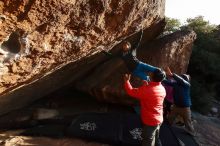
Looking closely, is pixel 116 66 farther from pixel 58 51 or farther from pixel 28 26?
pixel 28 26

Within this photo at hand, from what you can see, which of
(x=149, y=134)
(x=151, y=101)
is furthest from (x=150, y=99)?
(x=149, y=134)

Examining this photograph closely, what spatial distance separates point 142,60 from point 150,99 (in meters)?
3.60

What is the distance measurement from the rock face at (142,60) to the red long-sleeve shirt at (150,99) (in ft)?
9.79

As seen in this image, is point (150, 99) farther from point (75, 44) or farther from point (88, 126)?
point (88, 126)

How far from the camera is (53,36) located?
6.32m

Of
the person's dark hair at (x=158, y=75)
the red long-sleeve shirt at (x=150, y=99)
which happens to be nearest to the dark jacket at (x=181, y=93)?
the red long-sleeve shirt at (x=150, y=99)

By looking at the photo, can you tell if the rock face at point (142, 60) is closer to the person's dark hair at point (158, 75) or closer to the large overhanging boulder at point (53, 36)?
the large overhanging boulder at point (53, 36)

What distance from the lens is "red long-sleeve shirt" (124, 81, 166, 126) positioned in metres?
6.25

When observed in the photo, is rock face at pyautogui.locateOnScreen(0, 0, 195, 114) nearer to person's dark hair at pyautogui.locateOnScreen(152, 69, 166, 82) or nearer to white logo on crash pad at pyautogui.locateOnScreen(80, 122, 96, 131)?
white logo on crash pad at pyautogui.locateOnScreen(80, 122, 96, 131)

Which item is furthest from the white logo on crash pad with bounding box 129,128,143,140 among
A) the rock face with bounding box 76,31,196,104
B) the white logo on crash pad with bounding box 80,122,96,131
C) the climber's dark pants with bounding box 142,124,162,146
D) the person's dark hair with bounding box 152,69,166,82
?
the person's dark hair with bounding box 152,69,166,82

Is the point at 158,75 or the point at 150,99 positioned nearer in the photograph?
the point at 158,75

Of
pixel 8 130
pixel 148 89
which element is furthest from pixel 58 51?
pixel 8 130

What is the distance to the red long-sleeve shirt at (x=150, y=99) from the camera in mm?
6254

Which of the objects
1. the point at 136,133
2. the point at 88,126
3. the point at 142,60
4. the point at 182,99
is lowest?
the point at 136,133
